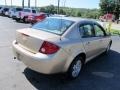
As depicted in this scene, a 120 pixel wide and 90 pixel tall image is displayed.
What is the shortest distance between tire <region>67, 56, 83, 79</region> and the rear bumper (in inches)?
15.0

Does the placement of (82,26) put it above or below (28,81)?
above

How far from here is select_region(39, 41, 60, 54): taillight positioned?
458 centimetres

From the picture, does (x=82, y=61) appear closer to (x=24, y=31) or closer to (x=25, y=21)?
(x=24, y=31)

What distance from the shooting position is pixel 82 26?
18.7ft

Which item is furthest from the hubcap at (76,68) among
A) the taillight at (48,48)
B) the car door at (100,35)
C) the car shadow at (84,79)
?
the car door at (100,35)

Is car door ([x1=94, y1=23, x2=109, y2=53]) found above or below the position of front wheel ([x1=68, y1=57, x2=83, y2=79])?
above

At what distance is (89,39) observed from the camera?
5.88m

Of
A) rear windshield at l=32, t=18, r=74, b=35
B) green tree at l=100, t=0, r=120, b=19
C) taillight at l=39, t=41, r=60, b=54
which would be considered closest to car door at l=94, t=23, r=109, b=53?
rear windshield at l=32, t=18, r=74, b=35

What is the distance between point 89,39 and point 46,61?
1.86m

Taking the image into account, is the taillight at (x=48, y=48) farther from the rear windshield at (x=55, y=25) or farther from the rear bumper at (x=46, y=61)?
the rear windshield at (x=55, y=25)

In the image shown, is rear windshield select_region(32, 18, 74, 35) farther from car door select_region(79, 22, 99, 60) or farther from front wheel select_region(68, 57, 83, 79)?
front wheel select_region(68, 57, 83, 79)

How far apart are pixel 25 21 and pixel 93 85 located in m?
19.6

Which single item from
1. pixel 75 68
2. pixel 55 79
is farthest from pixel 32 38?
pixel 75 68

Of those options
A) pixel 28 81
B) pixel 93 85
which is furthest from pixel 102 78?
pixel 28 81
